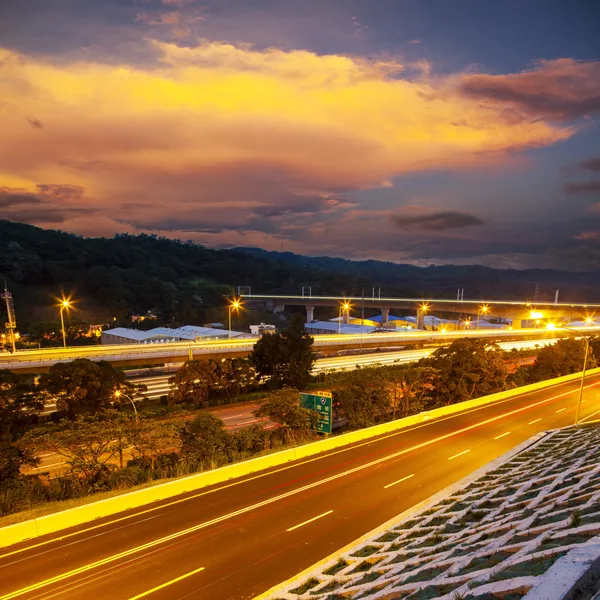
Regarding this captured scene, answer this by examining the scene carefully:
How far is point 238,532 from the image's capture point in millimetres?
16656

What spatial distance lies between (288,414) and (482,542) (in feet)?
72.5

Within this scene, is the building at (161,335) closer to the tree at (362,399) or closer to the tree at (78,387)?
the tree at (78,387)

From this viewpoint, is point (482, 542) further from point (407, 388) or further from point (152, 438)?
point (407, 388)

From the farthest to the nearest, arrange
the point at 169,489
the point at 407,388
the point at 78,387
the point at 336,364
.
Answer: the point at 336,364
the point at 407,388
the point at 78,387
the point at 169,489

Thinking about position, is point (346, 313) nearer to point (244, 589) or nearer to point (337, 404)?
point (337, 404)

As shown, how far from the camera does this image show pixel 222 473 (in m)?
21.9

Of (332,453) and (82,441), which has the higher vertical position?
(82,441)

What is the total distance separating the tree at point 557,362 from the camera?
60.3m

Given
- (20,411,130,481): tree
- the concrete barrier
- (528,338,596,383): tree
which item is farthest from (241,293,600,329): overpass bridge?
(20,411,130,481): tree

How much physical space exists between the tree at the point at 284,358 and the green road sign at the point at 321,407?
757 inches

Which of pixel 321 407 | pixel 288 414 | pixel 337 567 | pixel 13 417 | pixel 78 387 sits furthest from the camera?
pixel 78 387

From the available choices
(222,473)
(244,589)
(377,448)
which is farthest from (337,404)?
(244,589)

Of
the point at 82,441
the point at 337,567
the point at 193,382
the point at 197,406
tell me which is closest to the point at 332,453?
the point at 82,441

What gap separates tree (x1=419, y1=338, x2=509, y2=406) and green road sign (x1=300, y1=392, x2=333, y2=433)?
18.7 m
